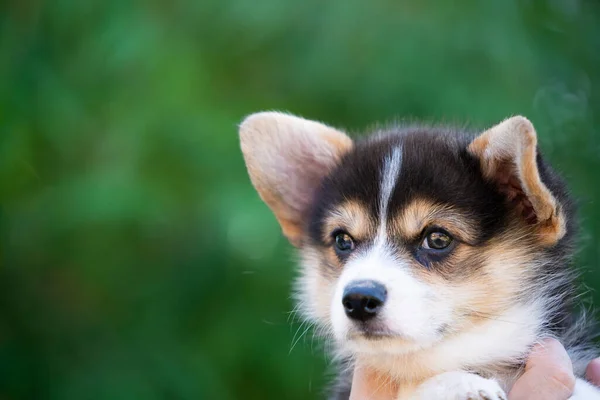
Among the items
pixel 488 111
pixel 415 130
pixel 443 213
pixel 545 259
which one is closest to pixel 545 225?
pixel 545 259

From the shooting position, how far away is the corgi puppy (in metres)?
3.16

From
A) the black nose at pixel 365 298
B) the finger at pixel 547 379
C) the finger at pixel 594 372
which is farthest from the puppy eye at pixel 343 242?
the finger at pixel 594 372

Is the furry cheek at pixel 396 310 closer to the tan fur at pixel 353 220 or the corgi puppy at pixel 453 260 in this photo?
the corgi puppy at pixel 453 260

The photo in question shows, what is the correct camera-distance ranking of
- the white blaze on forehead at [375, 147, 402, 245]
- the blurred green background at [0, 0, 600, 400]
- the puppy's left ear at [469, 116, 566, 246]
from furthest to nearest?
the blurred green background at [0, 0, 600, 400] → the white blaze on forehead at [375, 147, 402, 245] → the puppy's left ear at [469, 116, 566, 246]

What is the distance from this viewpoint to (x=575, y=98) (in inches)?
215

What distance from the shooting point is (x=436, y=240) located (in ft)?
11.1

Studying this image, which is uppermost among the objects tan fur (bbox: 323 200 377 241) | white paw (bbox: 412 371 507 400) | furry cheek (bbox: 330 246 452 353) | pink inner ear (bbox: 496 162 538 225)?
pink inner ear (bbox: 496 162 538 225)

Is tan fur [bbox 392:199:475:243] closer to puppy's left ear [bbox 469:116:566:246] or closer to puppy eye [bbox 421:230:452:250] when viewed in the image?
puppy eye [bbox 421:230:452:250]

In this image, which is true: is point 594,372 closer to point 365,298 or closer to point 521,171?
point 521,171

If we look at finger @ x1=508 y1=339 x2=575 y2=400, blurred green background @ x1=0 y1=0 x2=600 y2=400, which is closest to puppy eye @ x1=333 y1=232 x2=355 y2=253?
finger @ x1=508 y1=339 x2=575 y2=400

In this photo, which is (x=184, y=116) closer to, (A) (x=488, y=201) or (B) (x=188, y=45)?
(B) (x=188, y=45)

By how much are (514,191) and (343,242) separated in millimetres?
738

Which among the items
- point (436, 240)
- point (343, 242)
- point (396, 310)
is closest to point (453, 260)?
point (436, 240)

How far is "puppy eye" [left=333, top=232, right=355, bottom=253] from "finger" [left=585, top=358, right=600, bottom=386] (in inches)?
41.2
